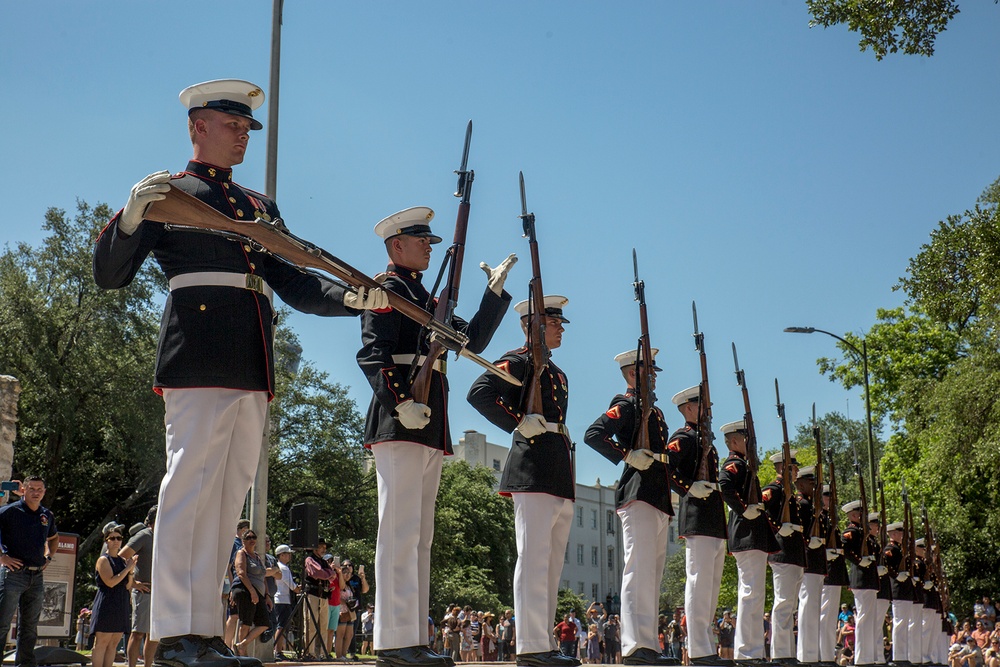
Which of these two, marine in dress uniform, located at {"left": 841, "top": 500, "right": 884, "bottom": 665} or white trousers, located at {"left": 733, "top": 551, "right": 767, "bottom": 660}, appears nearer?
white trousers, located at {"left": 733, "top": 551, "right": 767, "bottom": 660}

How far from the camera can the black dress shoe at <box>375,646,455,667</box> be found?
6.07 metres

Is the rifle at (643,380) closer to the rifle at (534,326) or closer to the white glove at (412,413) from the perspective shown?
the rifle at (534,326)

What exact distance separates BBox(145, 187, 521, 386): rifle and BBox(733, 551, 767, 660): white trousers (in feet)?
22.2

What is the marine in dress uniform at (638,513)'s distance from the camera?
29.4 feet

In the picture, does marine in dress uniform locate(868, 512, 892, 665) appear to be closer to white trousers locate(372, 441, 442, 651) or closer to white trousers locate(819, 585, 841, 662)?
white trousers locate(819, 585, 841, 662)

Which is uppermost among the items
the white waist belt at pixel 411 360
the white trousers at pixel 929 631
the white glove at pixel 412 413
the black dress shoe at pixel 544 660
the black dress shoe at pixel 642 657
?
the white waist belt at pixel 411 360

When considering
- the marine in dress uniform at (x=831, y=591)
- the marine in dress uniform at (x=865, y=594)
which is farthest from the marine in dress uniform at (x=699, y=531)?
the marine in dress uniform at (x=865, y=594)

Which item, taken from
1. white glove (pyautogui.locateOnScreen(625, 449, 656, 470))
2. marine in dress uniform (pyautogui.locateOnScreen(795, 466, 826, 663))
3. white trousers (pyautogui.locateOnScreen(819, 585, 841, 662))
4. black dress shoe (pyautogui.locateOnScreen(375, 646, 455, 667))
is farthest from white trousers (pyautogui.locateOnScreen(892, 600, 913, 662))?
black dress shoe (pyautogui.locateOnScreen(375, 646, 455, 667))

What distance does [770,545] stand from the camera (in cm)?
1161

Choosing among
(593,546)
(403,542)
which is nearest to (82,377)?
(403,542)

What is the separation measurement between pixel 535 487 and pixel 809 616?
22.0 feet

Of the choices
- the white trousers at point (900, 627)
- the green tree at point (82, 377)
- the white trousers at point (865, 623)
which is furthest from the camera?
the green tree at point (82, 377)

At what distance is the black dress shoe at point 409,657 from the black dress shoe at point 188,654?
4.62ft

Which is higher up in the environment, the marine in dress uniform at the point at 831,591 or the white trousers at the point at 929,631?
the marine in dress uniform at the point at 831,591
